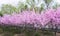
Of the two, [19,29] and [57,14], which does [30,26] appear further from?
[57,14]

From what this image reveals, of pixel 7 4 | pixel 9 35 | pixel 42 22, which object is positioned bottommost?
pixel 9 35

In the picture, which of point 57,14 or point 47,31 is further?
point 47,31

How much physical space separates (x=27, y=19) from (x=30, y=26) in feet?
0.95

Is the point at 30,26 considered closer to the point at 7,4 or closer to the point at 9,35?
the point at 9,35

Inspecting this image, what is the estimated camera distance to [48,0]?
Answer: 9.62 metres

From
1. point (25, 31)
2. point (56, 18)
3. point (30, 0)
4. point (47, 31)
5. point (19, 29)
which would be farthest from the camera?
point (30, 0)

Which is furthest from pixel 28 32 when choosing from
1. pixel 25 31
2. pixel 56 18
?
pixel 56 18

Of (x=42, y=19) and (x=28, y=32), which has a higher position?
(x=42, y=19)

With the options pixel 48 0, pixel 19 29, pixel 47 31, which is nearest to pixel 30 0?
pixel 48 0

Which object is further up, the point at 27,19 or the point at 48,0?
the point at 48,0

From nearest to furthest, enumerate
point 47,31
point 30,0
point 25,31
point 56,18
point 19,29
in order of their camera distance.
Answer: point 56,18 < point 47,31 < point 25,31 < point 19,29 < point 30,0

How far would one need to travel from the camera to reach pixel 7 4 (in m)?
9.52

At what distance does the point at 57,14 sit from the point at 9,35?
4.84 feet

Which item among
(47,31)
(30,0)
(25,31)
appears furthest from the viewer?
(30,0)
